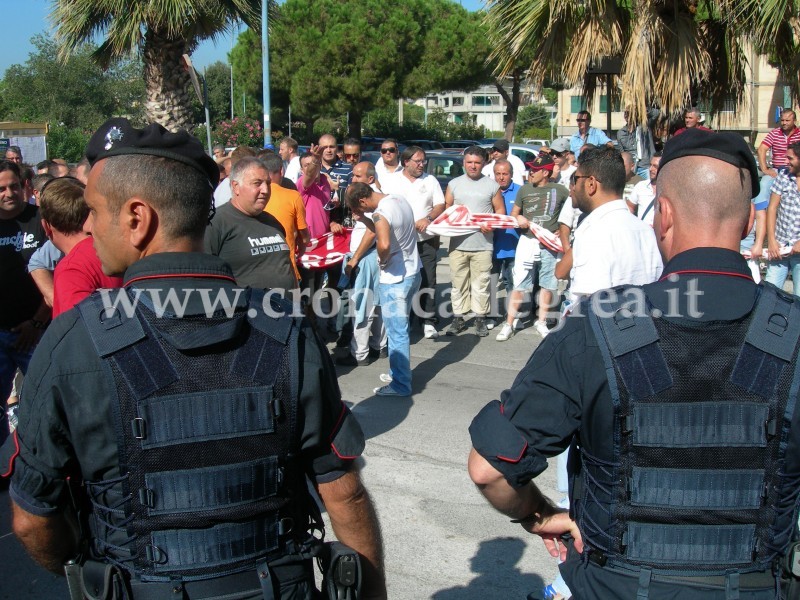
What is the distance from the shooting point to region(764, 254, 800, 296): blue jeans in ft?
25.8

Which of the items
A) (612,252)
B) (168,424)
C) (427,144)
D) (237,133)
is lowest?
(168,424)

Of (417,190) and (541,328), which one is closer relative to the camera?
(541,328)

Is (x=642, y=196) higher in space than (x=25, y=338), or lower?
higher

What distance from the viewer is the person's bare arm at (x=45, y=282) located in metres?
4.93

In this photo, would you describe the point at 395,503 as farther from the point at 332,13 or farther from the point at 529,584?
the point at 332,13

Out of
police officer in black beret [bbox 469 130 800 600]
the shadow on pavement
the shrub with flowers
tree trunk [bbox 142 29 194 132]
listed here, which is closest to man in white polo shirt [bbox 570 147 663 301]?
the shadow on pavement

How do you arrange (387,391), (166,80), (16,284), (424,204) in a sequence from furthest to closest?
(166,80), (424,204), (387,391), (16,284)

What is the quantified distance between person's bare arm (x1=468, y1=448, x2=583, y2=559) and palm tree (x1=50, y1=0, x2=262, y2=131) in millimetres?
13425

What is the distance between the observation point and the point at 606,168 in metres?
4.31

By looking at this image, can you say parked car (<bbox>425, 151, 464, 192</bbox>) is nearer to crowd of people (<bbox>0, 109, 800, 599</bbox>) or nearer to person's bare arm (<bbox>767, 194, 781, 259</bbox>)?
person's bare arm (<bbox>767, 194, 781, 259</bbox>)

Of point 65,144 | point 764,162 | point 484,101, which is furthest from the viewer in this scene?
point 484,101

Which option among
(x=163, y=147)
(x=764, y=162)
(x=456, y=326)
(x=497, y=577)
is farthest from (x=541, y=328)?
(x=163, y=147)

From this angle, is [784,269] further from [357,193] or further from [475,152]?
[357,193]

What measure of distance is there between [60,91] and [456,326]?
4798 cm
